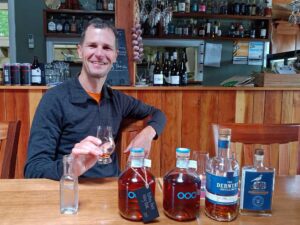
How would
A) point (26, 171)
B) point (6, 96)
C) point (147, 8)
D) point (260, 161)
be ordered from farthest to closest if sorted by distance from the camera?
point (147, 8) → point (6, 96) → point (26, 171) → point (260, 161)

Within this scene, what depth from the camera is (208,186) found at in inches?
32.2

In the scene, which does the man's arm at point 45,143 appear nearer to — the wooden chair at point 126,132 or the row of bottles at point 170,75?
the wooden chair at point 126,132

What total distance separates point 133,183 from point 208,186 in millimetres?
184

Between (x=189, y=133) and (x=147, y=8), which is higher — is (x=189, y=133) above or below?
below

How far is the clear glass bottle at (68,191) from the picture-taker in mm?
871

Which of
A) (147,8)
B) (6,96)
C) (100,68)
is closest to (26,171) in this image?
(100,68)

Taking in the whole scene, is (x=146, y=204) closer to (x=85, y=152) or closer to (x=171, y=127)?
(x=85, y=152)

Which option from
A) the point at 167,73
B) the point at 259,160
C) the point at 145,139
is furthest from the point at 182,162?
the point at 167,73

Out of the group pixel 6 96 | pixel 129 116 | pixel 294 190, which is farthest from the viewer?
pixel 6 96

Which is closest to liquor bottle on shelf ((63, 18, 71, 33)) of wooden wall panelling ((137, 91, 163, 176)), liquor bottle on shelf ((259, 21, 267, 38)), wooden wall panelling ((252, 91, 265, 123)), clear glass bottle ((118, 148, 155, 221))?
wooden wall panelling ((137, 91, 163, 176))

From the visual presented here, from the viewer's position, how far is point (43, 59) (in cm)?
464

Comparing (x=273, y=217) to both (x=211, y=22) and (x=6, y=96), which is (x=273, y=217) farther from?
(x=211, y=22)

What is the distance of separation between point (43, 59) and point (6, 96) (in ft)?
8.21

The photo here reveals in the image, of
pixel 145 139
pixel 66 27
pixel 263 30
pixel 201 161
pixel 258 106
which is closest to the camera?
pixel 201 161
